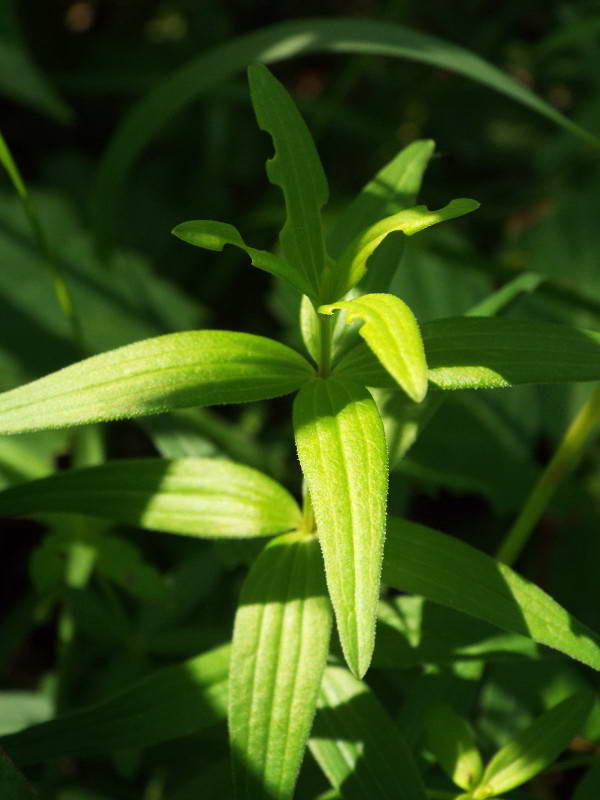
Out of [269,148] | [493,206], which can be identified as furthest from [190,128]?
[493,206]

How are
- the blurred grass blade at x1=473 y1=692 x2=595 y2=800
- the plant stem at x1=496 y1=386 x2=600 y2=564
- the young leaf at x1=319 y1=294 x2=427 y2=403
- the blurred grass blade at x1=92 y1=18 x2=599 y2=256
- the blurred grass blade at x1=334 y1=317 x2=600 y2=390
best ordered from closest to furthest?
the young leaf at x1=319 y1=294 x2=427 y2=403
the blurred grass blade at x1=334 y1=317 x2=600 y2=390
the blurred grass blade at x1=473 y1=692 x2=595 y2=800
the plant stem at x1=496 y1=386 x2=600 y2=564
the blurred grass blade at x1=92 y1=18 x2=599 y2=256

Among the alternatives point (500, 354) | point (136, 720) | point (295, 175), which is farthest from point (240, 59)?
point (136, 720)

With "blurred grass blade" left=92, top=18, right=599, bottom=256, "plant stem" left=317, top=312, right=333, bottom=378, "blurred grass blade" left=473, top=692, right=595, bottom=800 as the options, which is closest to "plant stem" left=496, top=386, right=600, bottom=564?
"blurred grass blade" left=473, top=692, right=595, bottom=800

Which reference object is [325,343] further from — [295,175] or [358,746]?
[358,746]

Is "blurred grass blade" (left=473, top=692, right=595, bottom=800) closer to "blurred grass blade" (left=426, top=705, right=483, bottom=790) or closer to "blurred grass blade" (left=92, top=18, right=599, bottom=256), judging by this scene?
"blurred grass blade" (left=426, top=705, right=483, bottom=790)

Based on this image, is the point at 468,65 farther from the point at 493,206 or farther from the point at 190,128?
the point at 190,128

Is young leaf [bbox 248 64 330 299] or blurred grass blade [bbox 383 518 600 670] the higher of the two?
young leaf [bbox 248 64 330 299]
